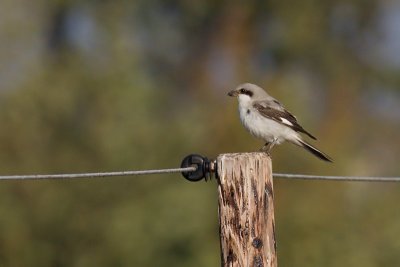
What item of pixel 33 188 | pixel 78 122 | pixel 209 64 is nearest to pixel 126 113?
pixel 78 122

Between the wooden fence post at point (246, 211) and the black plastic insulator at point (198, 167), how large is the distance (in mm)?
186

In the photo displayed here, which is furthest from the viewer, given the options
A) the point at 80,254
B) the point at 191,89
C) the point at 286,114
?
the point at 191,89

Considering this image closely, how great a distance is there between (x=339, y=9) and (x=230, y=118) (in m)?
12.2

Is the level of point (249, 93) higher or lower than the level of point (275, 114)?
higher

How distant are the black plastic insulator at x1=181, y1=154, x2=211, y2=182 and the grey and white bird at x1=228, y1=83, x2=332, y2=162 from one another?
125 inches

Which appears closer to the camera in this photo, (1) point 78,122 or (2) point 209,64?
(1) point 78,122

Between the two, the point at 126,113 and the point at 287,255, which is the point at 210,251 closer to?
the point at 287,255

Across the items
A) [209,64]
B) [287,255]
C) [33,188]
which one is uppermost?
[209,64]

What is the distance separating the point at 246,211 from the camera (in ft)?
19.5

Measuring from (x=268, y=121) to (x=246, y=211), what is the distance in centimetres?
375

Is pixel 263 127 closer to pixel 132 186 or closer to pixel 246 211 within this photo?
pixel 246 211

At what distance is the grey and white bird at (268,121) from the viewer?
31.4ft

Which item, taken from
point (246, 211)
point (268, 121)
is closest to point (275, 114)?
point (268, 121)

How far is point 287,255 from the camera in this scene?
1388 cm
